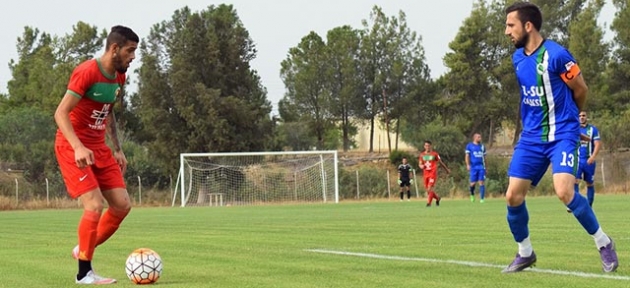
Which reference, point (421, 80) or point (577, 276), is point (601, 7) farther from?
point (577, 276)

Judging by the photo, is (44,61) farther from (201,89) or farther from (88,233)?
(88,233)

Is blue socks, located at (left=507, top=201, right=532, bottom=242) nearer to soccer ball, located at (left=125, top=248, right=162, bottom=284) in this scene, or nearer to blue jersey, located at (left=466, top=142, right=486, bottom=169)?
soccer ball, located at (left=125, top=248, right=162, bottom=284)

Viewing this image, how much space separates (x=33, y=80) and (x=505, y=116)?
125 ft

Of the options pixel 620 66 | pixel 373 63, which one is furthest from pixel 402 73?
pixel 620 66

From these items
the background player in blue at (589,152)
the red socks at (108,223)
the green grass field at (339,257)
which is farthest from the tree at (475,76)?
the red socks at (108,223)

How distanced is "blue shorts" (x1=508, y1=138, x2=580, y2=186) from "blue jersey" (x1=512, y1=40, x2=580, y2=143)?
0.19 feet

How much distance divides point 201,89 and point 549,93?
46430mm

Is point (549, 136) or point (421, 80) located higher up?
point (421, 80)

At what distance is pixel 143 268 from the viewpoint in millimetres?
7938

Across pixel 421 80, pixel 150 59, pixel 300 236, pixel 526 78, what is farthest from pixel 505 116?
pixel 526 78

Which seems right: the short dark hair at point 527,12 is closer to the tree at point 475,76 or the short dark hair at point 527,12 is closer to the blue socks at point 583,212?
the blue socks at point 583,212

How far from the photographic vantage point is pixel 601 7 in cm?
6525

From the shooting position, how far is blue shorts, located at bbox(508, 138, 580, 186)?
7941mm

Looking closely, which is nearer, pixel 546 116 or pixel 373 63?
pixel 546 116
